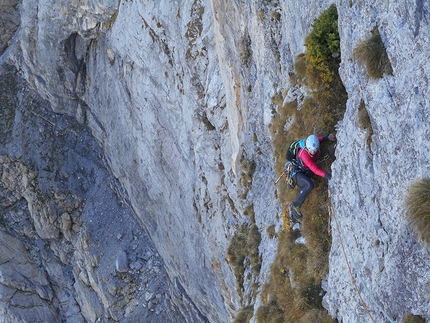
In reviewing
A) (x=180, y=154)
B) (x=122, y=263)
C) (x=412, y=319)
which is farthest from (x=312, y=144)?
(x=122, y=263)

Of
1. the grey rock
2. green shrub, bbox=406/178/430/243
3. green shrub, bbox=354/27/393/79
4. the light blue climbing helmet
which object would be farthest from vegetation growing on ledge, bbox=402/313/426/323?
the grey rock

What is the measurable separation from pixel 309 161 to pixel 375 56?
3.99 meters

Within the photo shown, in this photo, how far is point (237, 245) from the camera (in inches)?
867

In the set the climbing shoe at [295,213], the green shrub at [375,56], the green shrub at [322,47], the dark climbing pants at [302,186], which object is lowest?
the climbing shoe at [295,213]

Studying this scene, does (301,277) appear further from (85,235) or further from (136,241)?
(85,235)

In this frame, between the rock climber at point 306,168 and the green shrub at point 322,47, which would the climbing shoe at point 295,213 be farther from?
the green shrub at point 322,47

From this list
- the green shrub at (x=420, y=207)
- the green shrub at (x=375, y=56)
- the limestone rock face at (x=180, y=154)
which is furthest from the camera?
the green shrub at (x=375, y=56)

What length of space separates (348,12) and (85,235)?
3148 centimetres

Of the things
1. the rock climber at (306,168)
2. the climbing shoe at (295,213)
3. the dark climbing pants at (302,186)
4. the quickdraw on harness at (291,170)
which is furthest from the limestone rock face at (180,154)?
the quickdraw on harness at (291,170)

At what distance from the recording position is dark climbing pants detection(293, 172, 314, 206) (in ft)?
49.8

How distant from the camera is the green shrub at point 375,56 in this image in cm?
1130

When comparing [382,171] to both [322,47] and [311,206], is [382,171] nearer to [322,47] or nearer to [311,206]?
[311,206]

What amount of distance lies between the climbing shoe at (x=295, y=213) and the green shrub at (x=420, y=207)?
6.12 metres

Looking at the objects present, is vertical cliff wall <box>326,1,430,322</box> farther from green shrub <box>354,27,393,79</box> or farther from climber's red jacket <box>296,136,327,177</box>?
climber's red jacket <box>296,136,327,177</box>
